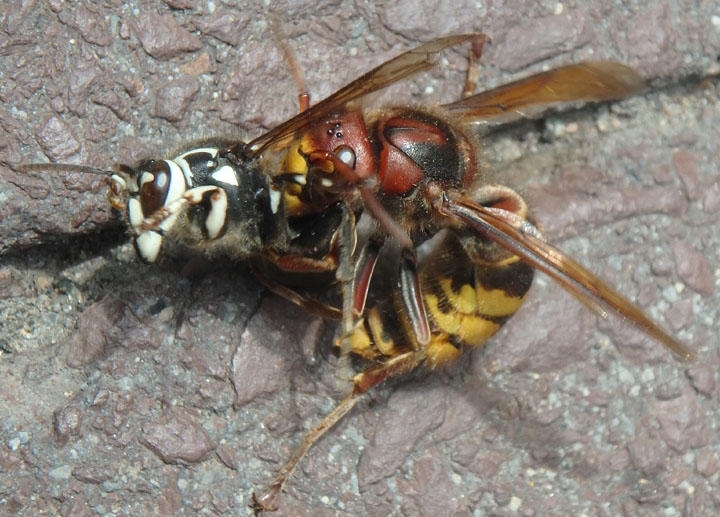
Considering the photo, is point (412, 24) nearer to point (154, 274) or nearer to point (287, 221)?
point (287, 221)

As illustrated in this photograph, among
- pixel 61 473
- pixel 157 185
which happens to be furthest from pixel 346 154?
pixel 61 473

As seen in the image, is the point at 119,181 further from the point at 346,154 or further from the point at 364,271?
the point at 364,271

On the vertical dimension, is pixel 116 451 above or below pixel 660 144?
below

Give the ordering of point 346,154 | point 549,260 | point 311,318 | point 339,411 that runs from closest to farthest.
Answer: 1. point 549,260
2. point 346,154
3. point 339,411
4. point 311,318

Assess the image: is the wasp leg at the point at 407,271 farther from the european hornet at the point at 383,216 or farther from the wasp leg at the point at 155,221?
the wasp leg at the point at 155,221

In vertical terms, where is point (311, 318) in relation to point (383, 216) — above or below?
below

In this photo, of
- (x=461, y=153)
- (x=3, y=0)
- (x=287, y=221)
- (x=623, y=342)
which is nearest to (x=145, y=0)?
(x=3, y=0)

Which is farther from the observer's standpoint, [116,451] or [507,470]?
[507,470]
